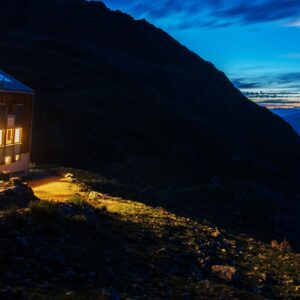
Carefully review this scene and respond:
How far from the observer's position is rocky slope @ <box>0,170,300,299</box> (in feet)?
37.2

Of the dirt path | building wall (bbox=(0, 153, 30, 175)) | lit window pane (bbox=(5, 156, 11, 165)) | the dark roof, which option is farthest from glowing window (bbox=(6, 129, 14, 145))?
the dirt path

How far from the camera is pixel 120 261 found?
13703 mm

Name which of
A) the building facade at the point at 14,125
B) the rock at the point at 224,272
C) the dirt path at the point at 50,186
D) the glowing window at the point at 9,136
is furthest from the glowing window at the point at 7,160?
the rock at the point at 224,272

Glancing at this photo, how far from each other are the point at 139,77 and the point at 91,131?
57.7 meters

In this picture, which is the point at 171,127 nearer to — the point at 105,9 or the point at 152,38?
the point at 152,38

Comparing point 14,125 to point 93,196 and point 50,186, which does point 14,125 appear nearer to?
point 50,186

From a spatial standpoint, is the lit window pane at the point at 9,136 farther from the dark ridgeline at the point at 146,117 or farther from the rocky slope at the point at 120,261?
the rocky slope at the point at 120,261

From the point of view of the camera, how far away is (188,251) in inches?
643

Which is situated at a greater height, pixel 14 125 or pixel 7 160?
pixel 14 125

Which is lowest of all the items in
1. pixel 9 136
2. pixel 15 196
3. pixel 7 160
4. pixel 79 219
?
pixel 79 219

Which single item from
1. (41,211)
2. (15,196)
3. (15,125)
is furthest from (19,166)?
(41,211)

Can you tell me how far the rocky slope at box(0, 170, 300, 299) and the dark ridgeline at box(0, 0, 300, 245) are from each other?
544 inches

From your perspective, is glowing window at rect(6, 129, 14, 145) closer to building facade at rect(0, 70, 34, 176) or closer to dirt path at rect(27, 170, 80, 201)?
building facade at rect(0, 70, 34, 176)

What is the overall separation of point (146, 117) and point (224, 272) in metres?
76.6
